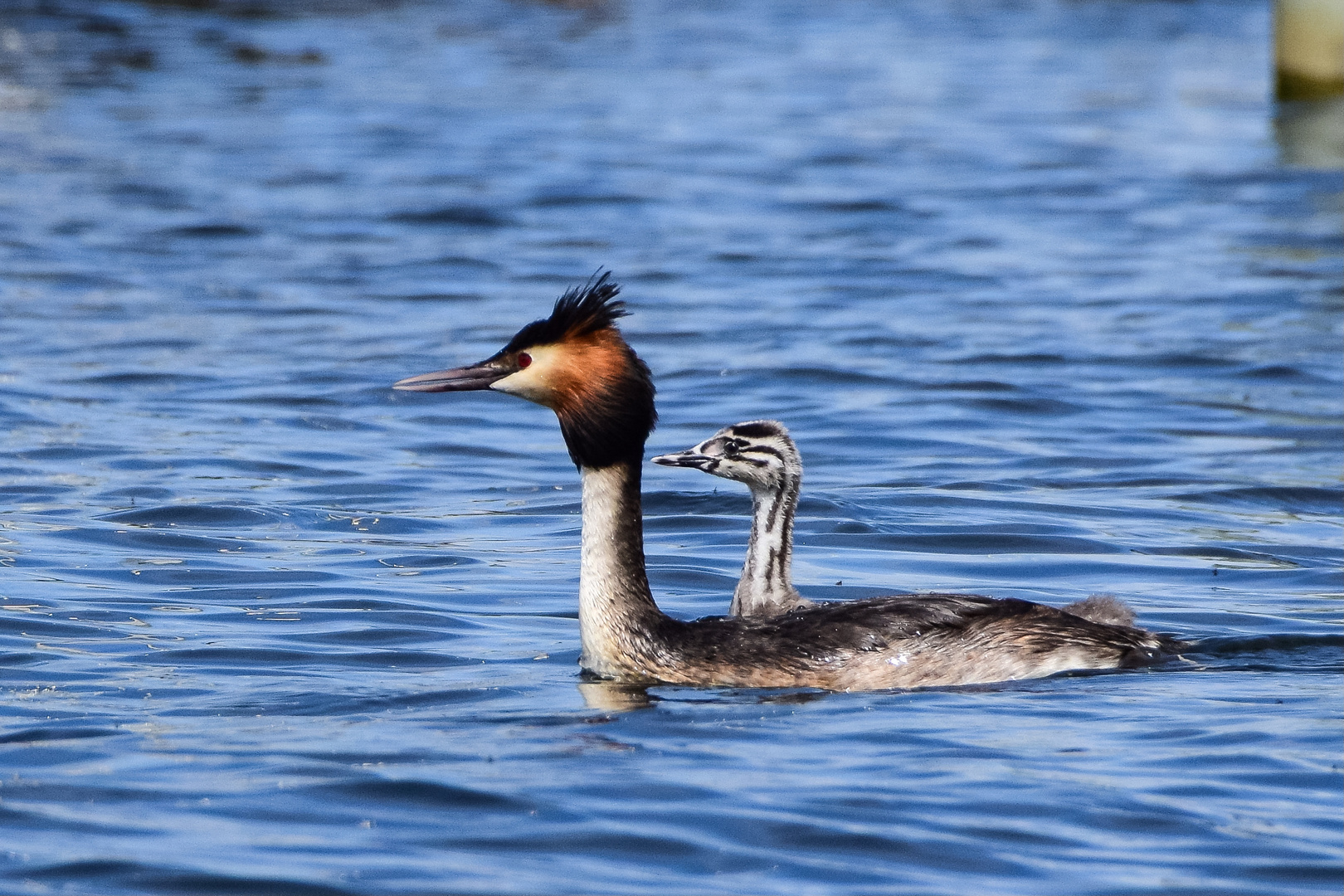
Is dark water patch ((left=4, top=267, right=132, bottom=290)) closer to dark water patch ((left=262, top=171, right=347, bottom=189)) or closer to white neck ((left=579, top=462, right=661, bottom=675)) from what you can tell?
dark water patch ((left=262, top=171, right=347, bottom=189))

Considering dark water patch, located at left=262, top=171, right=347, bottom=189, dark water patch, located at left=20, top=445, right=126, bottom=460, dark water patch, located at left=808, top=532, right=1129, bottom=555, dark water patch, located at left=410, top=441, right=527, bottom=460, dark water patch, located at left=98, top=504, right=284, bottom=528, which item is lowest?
dark water patch, located at left=808, top=532, right=1129, bottom=555

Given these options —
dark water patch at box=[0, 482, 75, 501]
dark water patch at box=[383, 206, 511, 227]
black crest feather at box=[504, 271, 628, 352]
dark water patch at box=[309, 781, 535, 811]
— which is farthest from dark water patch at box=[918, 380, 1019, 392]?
dark water patch at box=[309, 781, 535, 811]

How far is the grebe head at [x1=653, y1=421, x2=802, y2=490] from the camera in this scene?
923 cm

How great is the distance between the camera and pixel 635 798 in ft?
22.1

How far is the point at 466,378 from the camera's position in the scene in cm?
811

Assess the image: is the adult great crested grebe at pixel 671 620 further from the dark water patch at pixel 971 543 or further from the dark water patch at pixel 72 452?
the dark water patch at pixel 72 452

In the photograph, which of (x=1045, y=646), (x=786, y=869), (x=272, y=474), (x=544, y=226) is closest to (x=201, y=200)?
(x=544, y=226)

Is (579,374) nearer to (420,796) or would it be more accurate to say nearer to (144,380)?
(420,796)

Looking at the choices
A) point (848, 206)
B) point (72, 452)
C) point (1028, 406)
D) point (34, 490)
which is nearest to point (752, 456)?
point (34, 490)

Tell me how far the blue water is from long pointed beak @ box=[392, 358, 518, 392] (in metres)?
1.13

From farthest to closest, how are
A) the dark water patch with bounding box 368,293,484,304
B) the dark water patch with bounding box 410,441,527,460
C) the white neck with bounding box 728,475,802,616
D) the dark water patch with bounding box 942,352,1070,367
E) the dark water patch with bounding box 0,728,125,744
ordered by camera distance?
1. the dark water patch with bounding box 368,293,484,304
2. the dark water patch with bounding box 942,352,1070,367
3. the dark water patch with bounding box 410,441,527,460
4. the white neck with bounding box 728,475,802,616
5. the dark water patch with bounding box 0,728,125,744

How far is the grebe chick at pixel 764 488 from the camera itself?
9.21 meters

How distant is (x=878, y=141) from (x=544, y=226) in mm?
7516

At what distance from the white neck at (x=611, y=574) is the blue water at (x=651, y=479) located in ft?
0.87
